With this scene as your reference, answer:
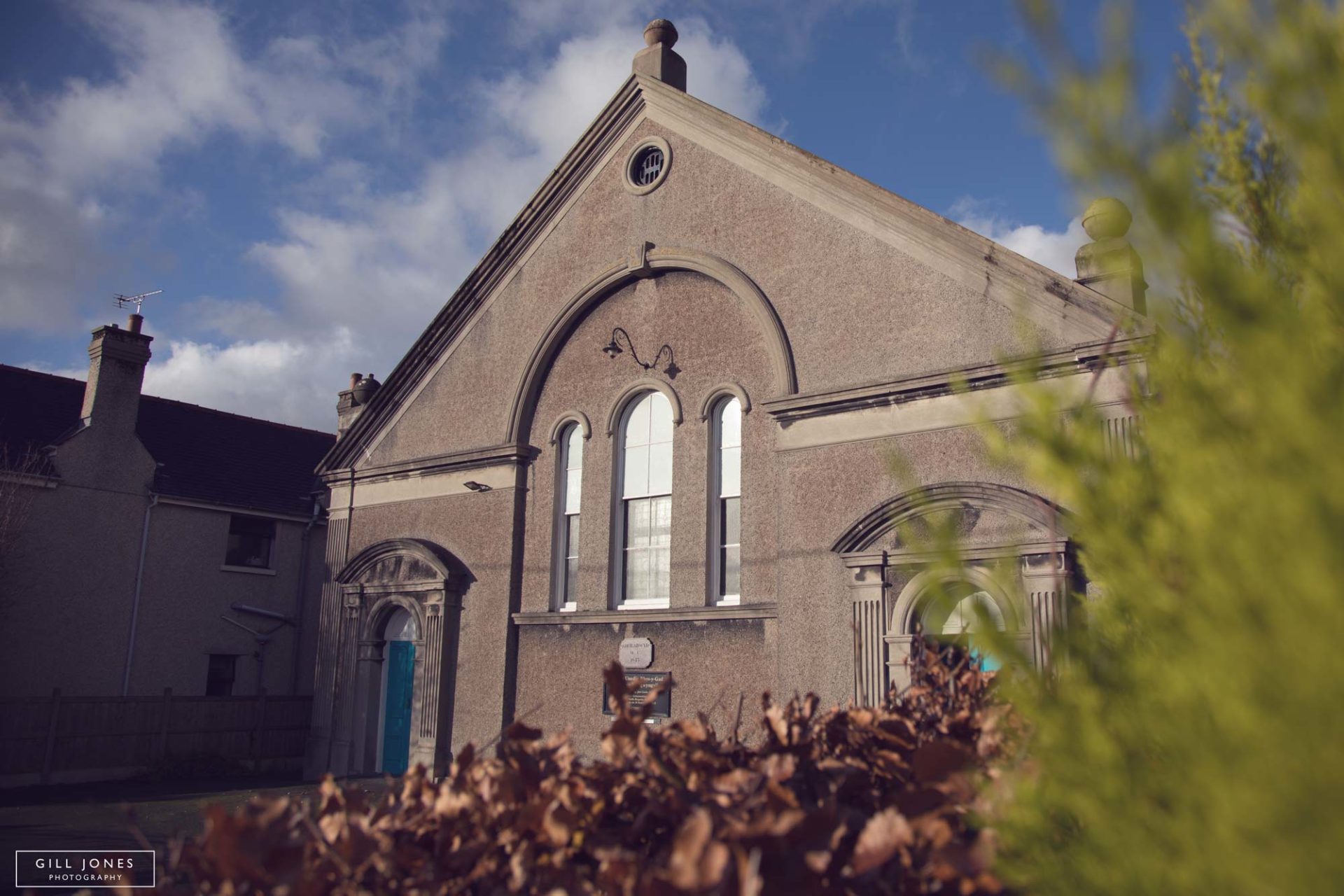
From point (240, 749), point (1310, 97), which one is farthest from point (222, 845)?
point (240, 749)

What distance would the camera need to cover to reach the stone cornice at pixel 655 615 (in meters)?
12.4

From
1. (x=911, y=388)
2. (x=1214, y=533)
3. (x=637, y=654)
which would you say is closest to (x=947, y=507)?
(x=911, y=388)

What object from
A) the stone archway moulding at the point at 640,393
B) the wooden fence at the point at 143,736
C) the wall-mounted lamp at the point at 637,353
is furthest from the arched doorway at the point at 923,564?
the wooden fence at the point at 143,736

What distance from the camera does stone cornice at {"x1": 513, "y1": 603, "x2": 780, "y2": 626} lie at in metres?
12.4

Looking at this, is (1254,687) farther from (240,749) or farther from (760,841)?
(240,749)

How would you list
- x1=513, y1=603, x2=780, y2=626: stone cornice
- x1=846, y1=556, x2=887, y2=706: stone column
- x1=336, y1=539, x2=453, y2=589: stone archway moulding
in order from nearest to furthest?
x1=846, y1=556, x2=887, y2=706: stone column < x1=513, y1=603, x2=780, y2=626: stone cornice < x1=336, y1=539, x2=453, y2=589: stone archway moulding

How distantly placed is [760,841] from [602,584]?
1231cm

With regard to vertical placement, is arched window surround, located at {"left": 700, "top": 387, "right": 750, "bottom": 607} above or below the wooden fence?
above

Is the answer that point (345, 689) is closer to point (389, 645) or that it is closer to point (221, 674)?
point (389, 645)

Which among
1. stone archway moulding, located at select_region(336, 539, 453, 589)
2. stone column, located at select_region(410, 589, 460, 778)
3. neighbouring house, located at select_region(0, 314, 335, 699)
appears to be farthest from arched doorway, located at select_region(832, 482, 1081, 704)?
neighbouring house, located at select_region(0, 314, 335, 699)

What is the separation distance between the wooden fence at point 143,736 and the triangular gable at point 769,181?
6.19m

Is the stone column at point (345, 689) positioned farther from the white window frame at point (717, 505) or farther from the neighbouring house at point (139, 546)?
the white window frame at point (717, 505)

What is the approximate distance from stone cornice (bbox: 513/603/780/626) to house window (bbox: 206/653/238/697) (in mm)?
11522

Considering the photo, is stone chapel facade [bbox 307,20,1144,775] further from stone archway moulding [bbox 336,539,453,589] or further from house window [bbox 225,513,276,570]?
house window [bbox 225,513,276,570]
